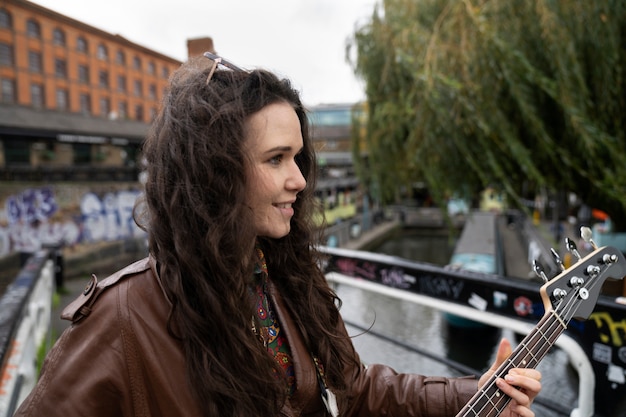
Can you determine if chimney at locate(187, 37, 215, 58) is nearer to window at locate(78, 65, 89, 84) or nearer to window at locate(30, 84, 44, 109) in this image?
window at locate(78, 65, 89, 84)

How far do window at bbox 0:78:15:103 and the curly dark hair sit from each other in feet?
62.0

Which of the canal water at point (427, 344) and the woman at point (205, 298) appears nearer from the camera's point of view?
the woman at point (205, 298)

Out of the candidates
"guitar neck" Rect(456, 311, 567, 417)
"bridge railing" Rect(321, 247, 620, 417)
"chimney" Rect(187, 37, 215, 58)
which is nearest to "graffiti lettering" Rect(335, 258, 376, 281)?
"bridge railing" Rect(321, 247, 620, 417)

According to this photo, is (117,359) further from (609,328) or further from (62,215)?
(62,215)

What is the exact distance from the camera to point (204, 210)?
43.6 inches

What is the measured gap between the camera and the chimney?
1.60 m

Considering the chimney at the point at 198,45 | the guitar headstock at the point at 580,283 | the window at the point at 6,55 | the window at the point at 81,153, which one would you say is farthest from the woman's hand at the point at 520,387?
the window at the point at 81,153

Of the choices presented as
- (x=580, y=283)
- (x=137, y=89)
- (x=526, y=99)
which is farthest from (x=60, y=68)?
Answer: (x=580, y=283)

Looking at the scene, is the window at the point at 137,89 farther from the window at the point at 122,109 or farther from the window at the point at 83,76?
the window at the point at 83,76

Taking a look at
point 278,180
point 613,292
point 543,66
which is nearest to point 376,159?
point 543,66

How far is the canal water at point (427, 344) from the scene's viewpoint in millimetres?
3795

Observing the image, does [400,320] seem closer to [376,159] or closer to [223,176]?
[376,159]

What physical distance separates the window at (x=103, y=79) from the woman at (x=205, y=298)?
64.6ft

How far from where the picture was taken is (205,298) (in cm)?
109
